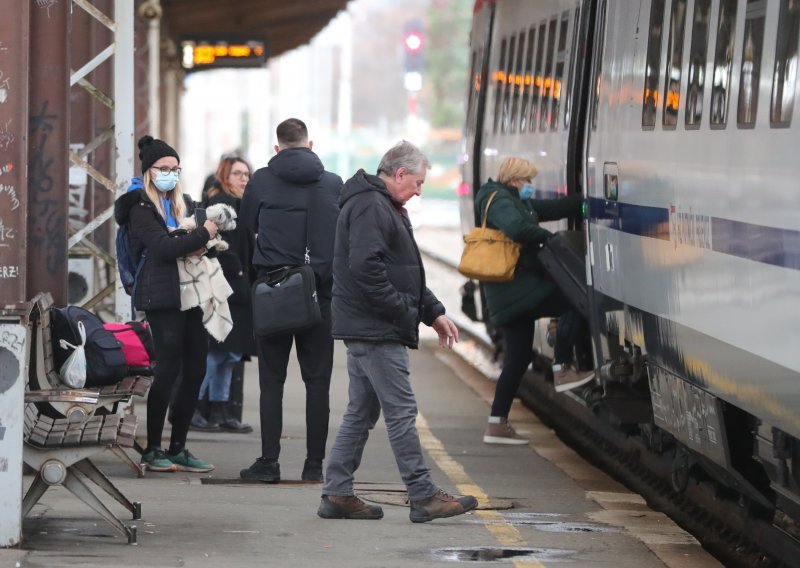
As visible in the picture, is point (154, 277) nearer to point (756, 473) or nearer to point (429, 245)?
point (756, 473)

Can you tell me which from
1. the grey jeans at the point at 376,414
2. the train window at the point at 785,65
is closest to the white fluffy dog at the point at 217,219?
the grey jeans at the point at 376,414

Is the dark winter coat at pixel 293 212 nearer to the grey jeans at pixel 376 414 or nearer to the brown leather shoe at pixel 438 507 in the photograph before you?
the grey jeans at pixel 376 414

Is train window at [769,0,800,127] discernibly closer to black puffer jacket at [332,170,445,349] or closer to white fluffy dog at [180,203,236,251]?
black puffer jacket at [332,170,445,349]

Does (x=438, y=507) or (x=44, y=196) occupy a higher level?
(x=44, y=196)

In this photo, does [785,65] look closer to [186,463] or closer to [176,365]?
[176,365]

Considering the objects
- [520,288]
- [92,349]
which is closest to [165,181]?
[92,349]

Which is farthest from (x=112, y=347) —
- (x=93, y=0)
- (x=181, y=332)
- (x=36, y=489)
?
(x=93, y=0)

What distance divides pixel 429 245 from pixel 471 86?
73.3 feet

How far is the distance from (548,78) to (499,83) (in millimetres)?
3216

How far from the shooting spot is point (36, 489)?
7145 mm

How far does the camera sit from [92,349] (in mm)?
7512

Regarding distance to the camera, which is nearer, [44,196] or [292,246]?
[292,246]

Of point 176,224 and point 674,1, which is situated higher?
point 674,1

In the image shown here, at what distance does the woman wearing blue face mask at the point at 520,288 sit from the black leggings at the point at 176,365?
7.97 ft
